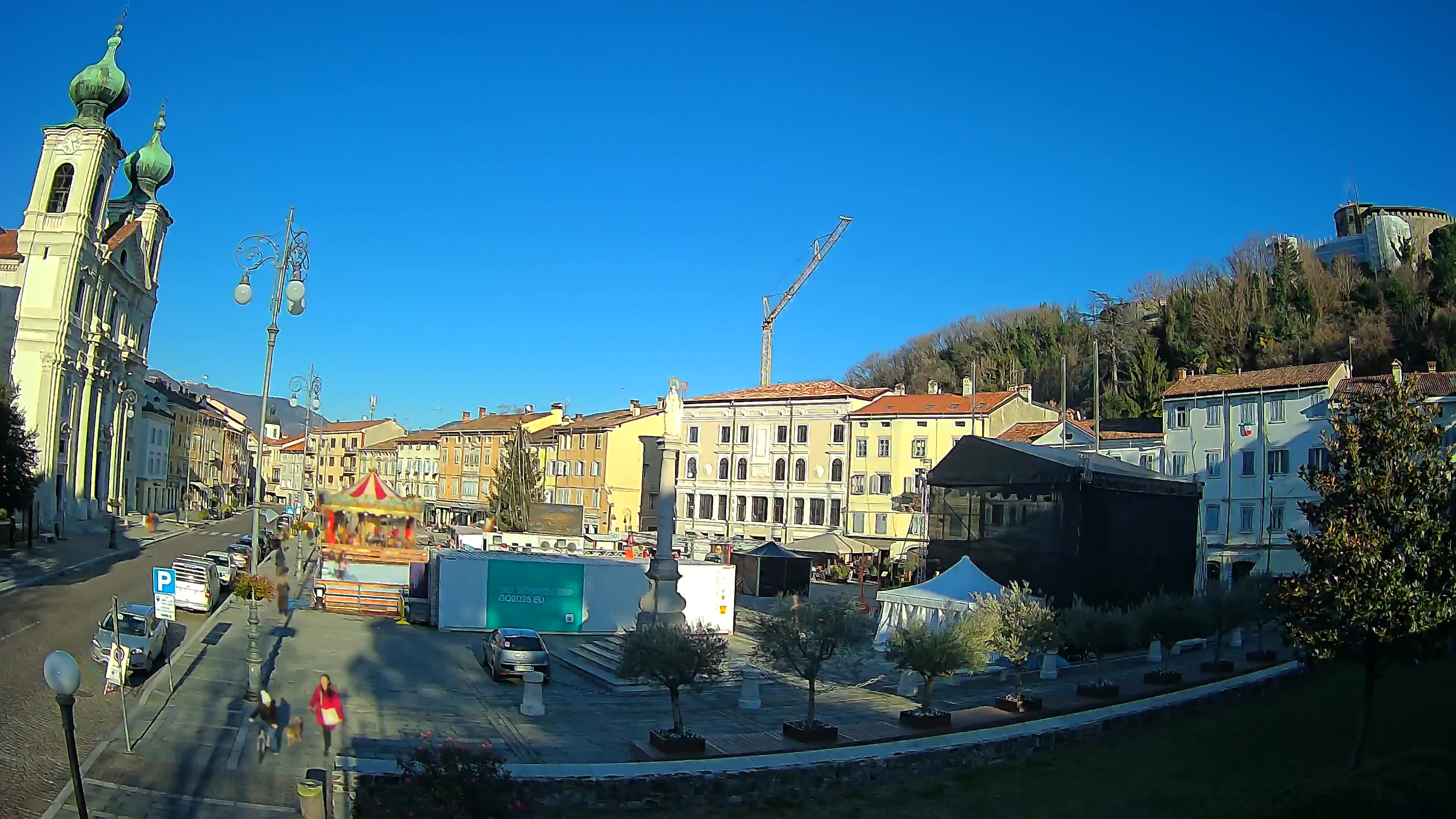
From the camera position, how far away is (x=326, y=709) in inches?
571

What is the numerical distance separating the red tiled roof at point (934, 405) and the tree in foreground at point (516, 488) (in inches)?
860

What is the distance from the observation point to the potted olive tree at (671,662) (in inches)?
640

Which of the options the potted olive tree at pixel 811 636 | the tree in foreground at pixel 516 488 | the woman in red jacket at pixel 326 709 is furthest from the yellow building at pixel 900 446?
the woman in red jacket at pixel 326 709

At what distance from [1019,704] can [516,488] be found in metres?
49.6

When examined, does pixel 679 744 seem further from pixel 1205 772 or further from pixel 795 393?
pixel 795 393

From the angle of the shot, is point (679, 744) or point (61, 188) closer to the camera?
point (679, 744)

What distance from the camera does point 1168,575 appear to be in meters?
35.0

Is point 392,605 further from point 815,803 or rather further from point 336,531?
point 815,803

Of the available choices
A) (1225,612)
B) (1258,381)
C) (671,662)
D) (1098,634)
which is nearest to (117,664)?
(671,662)

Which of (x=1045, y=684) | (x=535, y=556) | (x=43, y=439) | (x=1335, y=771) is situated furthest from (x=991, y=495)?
(x=43, y=439)

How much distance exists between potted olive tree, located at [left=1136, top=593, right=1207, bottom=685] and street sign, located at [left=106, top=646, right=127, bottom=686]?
68.7 ft

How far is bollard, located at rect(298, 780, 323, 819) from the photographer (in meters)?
11.4

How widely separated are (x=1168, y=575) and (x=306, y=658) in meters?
27.9

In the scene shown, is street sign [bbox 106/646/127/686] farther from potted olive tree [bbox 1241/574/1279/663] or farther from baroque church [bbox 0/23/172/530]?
baroque church [bbox 0/23/172/530]
